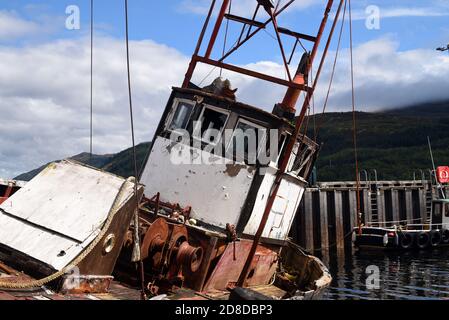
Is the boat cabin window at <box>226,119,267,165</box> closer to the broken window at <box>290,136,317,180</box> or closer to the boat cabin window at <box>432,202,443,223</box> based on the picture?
the broken window at <box>290,136,317,180</box>

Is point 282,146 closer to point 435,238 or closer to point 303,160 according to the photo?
point 303,160

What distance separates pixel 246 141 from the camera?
36.1ft

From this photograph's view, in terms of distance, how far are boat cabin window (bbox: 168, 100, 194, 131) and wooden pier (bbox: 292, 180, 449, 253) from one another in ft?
72.1

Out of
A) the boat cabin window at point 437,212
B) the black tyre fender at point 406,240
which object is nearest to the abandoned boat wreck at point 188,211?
the black tyre fender at point 406,240

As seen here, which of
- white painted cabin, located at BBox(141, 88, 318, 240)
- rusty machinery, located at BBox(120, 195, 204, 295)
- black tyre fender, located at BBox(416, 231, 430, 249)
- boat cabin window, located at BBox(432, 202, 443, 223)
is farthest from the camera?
boat cabin window, located at BBox(432, 202, 443, 223)

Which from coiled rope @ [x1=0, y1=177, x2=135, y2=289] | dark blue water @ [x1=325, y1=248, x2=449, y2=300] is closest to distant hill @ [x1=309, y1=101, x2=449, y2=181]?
dark blue water @ [x1=325, y1=248, x2=449, y2=300]

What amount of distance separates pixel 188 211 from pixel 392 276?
54.1 feet

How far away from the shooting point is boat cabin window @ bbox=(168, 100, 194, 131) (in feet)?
37.2

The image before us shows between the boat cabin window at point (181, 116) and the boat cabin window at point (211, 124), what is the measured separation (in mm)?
348

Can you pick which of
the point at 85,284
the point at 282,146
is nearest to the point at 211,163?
the point at 282,146

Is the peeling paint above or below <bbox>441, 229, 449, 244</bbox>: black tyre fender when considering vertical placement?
above

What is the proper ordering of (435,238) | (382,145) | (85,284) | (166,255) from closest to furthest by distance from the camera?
(85,284)
(166,255)
(435,238)
(382,145)
